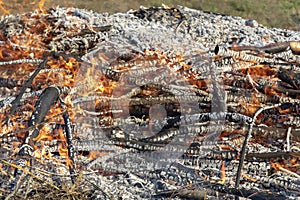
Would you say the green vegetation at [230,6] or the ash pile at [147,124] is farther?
the green vegetation at [230,6]

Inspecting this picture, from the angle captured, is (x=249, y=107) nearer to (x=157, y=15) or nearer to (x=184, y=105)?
(x=184, y=105)

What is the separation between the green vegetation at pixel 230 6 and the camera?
12.4 metres

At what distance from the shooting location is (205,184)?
4.24m

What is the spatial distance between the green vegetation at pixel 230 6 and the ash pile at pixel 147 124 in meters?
6.72

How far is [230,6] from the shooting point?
44.0 feet

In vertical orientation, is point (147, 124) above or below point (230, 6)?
below

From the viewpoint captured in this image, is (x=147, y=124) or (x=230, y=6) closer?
(x=147, y=124)

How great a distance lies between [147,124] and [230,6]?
9557mm

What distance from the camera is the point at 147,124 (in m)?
4.60

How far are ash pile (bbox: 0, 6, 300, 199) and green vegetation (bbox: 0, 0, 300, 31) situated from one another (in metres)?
6.72

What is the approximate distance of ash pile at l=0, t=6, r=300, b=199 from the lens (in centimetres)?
420

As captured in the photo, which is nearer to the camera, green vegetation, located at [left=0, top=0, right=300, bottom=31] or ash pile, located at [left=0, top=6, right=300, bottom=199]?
ash pile, located at [left=0, top=6, right=300, bottom=199]

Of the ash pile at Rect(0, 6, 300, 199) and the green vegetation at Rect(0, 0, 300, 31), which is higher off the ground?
the green vegetation at Rect(0, 0, 300, 31)

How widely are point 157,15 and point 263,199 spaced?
480 cm
